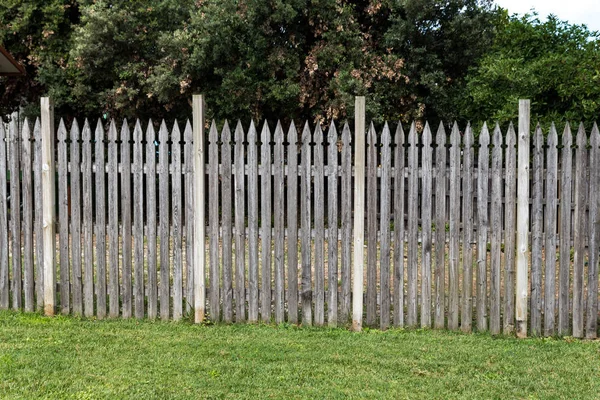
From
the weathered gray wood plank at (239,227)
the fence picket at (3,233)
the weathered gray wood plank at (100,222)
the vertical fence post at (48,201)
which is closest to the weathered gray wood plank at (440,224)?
the weathered gray wood plank at (239,227)

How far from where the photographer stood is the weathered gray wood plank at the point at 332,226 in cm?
638

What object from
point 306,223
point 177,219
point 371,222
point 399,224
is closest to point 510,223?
point 399,224

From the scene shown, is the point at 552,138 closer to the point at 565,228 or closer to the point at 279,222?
the point at 565,228

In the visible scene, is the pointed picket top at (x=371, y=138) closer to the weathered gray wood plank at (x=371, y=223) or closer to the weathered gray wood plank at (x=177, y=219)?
the weathered gray wood plank at (x=371, y=223)

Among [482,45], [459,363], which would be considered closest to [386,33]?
[482,45]

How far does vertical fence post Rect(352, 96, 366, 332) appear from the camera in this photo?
6.34 m

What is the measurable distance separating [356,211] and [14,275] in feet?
11.8

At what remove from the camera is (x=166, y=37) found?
53.3 ft

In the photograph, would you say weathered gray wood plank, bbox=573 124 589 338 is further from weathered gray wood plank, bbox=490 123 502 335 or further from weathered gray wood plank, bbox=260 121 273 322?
weathered gray wood plank, bbox=260 121 273 322

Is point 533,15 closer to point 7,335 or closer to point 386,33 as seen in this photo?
point 386,33

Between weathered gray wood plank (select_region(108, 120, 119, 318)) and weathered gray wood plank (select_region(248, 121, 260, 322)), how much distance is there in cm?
132

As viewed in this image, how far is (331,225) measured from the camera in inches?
257

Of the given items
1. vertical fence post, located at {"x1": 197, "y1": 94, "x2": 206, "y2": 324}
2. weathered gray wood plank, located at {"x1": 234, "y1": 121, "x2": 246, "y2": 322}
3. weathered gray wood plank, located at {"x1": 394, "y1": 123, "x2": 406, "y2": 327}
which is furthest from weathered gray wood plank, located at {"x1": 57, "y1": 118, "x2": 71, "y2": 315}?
weathered gray wood plank, located at {"x1": 394, "y1": 123, "x2": 406, "y2": 327}

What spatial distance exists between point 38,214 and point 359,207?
324cm
